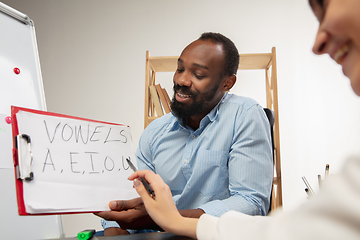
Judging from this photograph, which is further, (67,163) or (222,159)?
(222,159)

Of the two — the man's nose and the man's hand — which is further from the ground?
the man's nose

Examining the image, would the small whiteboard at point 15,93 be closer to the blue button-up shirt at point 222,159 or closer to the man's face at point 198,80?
the blue button-up shirt at point 222,159

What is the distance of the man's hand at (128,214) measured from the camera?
767 mm

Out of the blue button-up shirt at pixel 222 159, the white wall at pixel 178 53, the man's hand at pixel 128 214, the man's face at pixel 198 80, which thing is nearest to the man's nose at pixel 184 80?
the man's face at pixel 198 80

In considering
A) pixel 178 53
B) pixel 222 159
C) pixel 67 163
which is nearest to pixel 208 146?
pixel 222 159

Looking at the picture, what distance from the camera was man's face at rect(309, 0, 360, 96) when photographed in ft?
0.85

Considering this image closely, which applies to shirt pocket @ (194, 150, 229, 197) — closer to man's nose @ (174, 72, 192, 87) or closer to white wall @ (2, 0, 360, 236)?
man's nose @ (174, 72, 192, 87)

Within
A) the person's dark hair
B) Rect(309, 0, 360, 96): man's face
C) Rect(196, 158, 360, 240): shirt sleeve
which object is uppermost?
the person's dark hair

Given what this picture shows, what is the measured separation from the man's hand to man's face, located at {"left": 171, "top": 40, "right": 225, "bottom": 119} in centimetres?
52

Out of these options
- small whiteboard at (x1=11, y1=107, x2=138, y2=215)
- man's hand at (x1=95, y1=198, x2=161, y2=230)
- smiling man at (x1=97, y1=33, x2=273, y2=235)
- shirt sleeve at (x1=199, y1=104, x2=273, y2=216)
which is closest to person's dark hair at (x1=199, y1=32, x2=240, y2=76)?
smiling man at (x1=97, y1=33, x2=273, y2=235)

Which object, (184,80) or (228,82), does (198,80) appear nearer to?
(184,80)

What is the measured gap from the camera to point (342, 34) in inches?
10.9

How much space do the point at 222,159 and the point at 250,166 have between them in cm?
11

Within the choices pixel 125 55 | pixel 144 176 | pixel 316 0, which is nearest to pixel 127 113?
pixel 125 55
